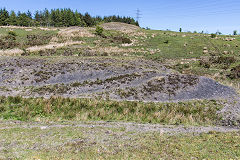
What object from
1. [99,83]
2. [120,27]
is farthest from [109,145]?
[120,27]

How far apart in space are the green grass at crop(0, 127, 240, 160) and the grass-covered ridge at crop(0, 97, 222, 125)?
3.34 metres

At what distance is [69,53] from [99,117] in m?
24.9

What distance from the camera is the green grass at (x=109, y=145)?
24.5 feet

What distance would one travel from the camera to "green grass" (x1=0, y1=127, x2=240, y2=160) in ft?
24.5

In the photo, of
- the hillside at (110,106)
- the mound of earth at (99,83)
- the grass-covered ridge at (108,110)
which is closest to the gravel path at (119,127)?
the hillside at (110,106)

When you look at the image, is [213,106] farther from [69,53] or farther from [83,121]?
[69,53]

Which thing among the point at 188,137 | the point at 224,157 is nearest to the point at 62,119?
the point at 188,137

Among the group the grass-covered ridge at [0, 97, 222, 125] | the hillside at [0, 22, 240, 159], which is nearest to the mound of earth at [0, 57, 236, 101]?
the hillside at [0, 22, 240, 159]

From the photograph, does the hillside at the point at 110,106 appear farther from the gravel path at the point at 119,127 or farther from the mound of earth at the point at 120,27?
the mound of earth at the point at 120,27

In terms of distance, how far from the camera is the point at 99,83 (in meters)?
21.2

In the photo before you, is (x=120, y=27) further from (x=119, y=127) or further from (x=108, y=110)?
(x=119, y=127)

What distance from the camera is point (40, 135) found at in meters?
9.61

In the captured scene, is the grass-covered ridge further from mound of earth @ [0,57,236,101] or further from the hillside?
mound of earth @ [0,57,236,101]

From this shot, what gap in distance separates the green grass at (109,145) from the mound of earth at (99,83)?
8525mm
